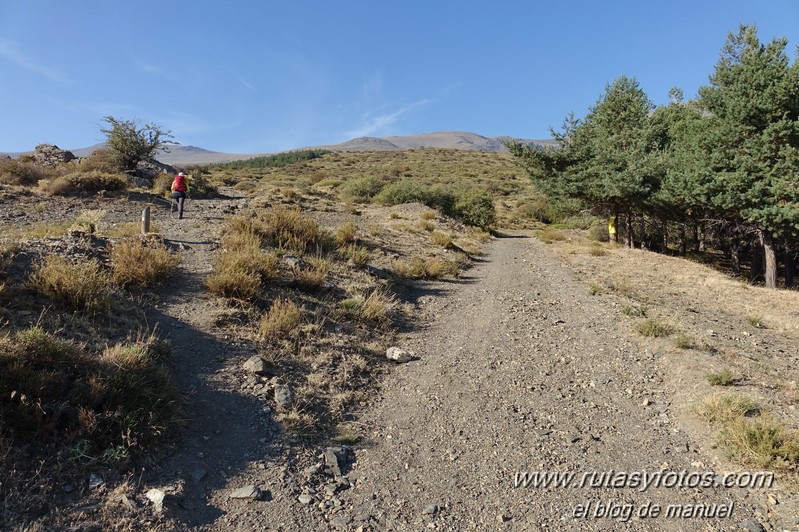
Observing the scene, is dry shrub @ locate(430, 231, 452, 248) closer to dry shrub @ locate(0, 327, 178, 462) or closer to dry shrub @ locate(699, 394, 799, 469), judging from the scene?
dry shrub @ locate(699, 394, 799, 469)

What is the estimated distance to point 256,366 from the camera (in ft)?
17.9

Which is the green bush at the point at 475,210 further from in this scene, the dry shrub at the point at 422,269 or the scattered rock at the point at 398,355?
the scattered rock at the point at 398,355

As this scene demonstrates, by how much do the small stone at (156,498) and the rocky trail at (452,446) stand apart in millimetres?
58

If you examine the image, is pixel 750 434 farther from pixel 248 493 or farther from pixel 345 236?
pixel 345 236

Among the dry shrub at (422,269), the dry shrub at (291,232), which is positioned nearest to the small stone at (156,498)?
the dry shrub at (291,232)

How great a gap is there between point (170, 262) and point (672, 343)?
8.59 metres

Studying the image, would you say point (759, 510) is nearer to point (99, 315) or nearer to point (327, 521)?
point (327, 521)

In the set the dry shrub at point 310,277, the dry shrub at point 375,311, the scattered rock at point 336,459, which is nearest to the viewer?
the scattered rock at point 336,459

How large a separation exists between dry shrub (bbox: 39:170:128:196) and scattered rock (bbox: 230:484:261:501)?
18495mm

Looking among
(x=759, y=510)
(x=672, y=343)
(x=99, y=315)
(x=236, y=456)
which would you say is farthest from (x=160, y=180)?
(x=759, y=510)

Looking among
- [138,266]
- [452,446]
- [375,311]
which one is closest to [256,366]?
[452,446]

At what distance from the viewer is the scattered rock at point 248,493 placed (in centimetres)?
356

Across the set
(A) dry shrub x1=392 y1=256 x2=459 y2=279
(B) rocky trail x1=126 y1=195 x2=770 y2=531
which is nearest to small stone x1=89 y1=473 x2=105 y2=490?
(B) rocky trail x1=126 y1=195 x2=770 y2=531

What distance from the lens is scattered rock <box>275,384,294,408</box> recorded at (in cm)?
495
